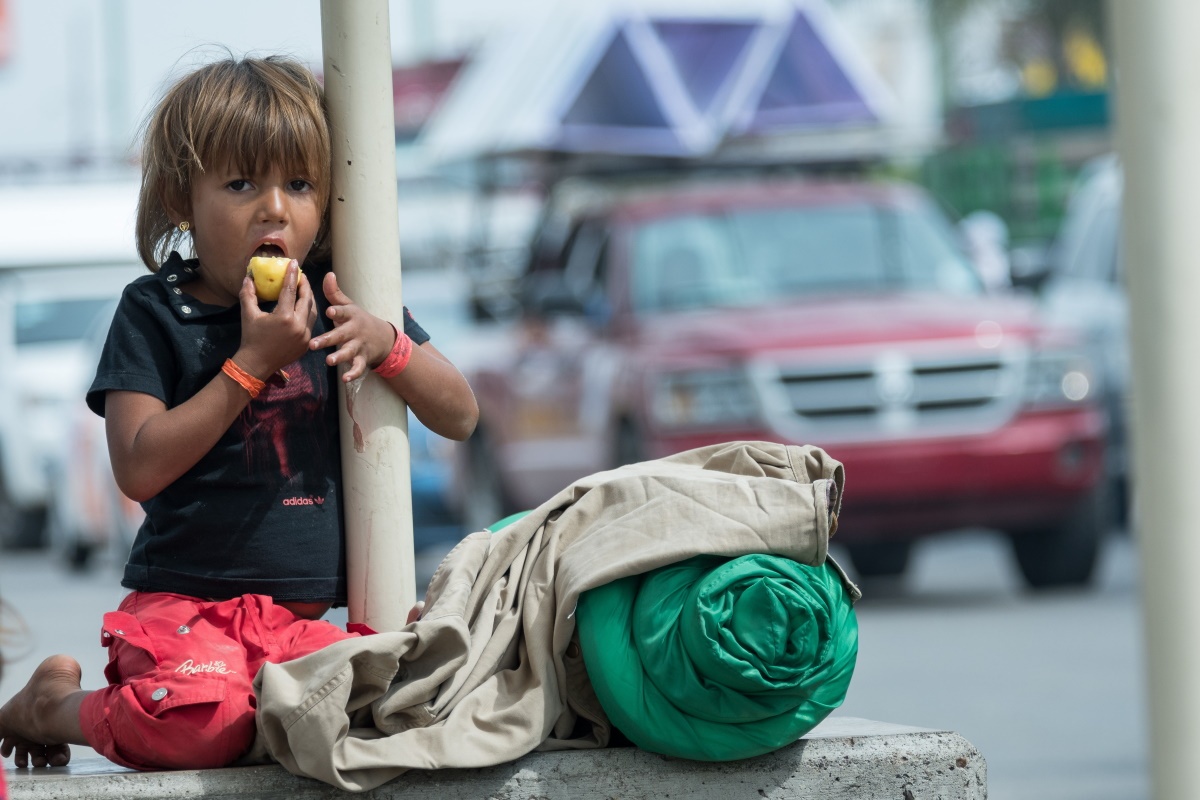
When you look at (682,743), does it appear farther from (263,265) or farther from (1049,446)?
(1049,446)

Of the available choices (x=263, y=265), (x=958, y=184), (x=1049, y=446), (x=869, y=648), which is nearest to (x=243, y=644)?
(x=263, y=265)

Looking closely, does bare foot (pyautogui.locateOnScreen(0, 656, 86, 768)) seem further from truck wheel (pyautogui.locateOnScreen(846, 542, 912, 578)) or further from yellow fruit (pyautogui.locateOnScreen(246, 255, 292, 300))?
truck wheel (pyautogui.locateOnScreen(846, 542, 912, 578))

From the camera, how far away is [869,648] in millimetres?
7555

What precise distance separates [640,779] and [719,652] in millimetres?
259

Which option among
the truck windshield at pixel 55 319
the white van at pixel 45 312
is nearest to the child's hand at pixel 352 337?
the white van at pixel 45 312

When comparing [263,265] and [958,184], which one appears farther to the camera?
[958,184]

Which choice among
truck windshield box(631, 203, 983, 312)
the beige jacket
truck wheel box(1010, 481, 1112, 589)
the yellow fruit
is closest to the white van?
truck windshield box(631, 203, 983, 312)

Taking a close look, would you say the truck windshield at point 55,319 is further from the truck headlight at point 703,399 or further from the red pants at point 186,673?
the red pants at point 186,673

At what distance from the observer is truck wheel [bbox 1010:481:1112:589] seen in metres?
8.80

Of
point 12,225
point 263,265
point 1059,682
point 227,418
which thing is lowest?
point 1059,682

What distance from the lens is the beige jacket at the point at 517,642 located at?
2.44 m

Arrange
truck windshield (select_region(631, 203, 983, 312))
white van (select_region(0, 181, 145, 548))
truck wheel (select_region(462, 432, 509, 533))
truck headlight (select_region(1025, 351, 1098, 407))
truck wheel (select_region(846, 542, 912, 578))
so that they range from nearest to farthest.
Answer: truck headlight (select_region(1025, 351, 1098, 407))
truck windshield (select_region(631, 203, 983, 312))
truck wheel (select_region(846, 542, 912, 578))
truck wheel (select_region(462, 432, 509, 533))
white van (select_region(0, 181, 145, 548))

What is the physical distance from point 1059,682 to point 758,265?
328 centimetres

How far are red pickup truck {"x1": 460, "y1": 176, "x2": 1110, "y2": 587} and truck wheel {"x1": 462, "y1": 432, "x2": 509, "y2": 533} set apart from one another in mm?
243
